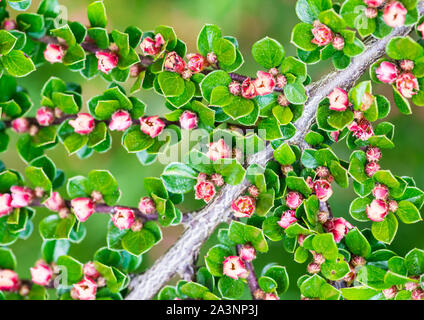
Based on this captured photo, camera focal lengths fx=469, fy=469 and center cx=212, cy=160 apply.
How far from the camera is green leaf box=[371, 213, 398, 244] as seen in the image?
3.51 feet

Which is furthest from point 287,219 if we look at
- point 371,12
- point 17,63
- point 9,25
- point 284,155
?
point 9,25

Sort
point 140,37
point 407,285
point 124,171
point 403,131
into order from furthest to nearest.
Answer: point 124,171
point 403,131
point 140,37
point 407,285

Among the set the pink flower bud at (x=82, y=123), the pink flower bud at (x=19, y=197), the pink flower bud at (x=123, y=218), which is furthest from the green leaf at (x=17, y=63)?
the pink flower bud at (x=123, y=218)

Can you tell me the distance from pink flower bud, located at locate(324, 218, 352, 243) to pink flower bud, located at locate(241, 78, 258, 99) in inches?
13.8

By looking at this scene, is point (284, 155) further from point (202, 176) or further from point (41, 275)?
point (41, 275)

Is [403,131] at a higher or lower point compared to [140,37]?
lower

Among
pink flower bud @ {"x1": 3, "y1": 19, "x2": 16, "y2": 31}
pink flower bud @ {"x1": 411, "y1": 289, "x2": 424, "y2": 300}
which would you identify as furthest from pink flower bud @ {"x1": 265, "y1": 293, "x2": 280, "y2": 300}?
pink flower bud @ {"x1": 3, "y1": 19, "x2": 16, "y2": 31}

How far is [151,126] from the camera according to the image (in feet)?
3.80

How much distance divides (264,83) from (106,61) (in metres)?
0.38

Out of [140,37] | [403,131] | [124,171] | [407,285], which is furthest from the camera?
[124,171]
